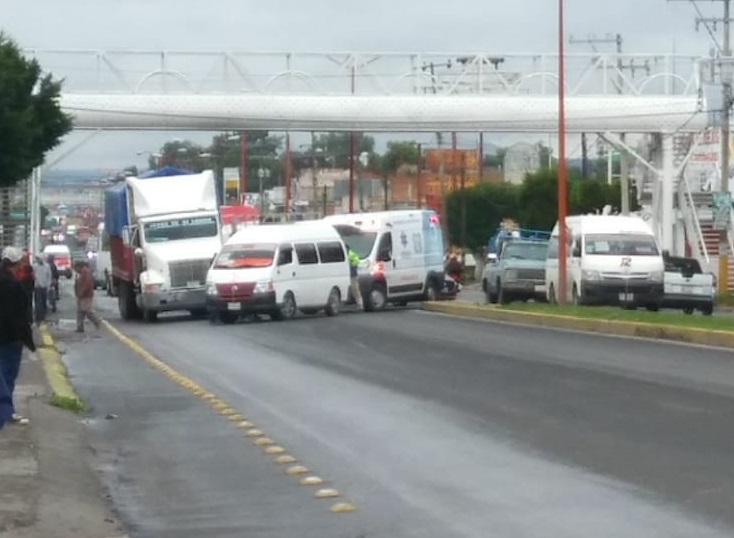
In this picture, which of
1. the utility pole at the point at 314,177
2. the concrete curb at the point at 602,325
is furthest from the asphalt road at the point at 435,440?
the utility pole at the point at 314,177

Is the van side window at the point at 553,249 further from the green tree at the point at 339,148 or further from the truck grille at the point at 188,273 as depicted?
the green tree at the point at 339,148

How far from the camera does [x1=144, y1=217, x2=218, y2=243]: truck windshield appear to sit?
45.4 m

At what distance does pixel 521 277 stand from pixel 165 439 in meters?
32.4

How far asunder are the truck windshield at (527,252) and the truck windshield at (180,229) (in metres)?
8.79

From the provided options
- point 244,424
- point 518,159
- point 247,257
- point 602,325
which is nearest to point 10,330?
point 244,424

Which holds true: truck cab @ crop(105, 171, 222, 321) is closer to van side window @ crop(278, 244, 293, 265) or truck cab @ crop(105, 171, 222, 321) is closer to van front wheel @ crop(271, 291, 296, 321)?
van front wheel @ crop(271, 291, 296, 321)

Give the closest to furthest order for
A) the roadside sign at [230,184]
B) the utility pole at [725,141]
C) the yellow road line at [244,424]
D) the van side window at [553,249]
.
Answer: the yellow road line at [244,424]
the van side window at [553,249]
the utility pole at [725,141]
the roadside sign at [230,184]

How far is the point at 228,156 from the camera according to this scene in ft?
511

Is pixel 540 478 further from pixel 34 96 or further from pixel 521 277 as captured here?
pixel 521 277

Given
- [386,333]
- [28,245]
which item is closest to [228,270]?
[386,333]

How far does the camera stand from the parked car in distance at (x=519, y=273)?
159 feet

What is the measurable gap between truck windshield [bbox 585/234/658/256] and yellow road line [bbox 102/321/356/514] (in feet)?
48.7

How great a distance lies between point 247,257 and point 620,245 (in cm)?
912

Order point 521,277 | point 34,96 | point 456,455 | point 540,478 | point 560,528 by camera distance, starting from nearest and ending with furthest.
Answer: point 560,528, point 540,478, point 456,455, point 34,96, point 521,277
